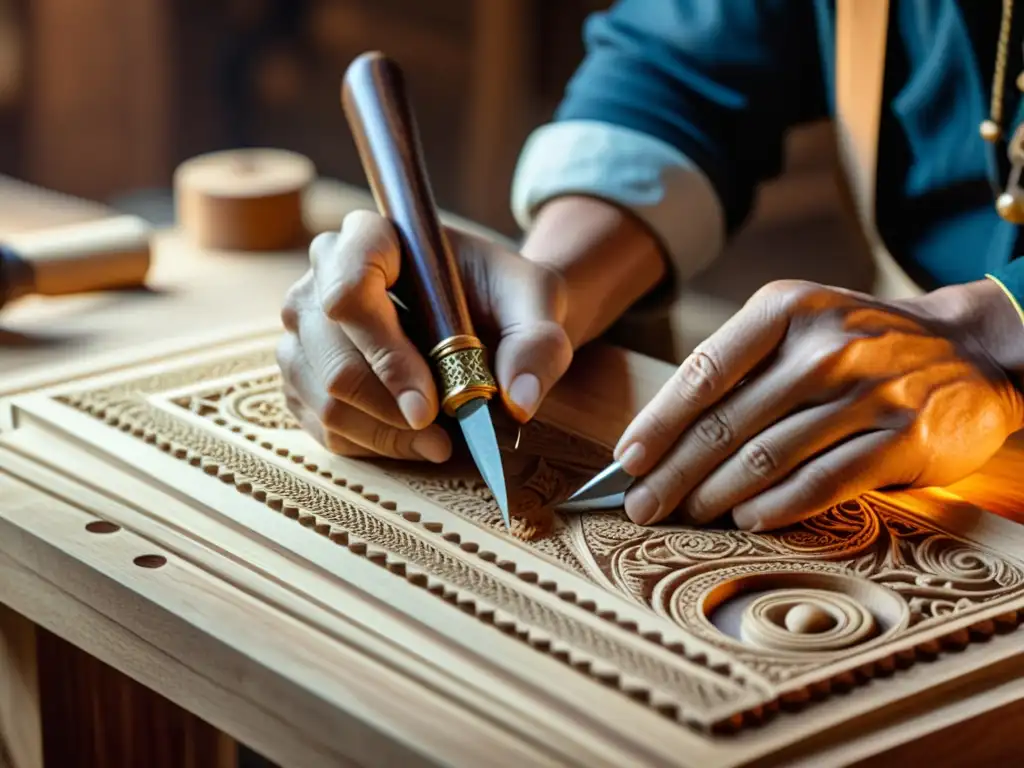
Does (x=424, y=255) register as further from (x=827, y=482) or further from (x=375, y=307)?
(x=827, y=482)

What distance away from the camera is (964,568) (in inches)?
34.6

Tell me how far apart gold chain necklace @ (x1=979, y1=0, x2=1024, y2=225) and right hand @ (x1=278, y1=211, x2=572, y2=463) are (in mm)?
379

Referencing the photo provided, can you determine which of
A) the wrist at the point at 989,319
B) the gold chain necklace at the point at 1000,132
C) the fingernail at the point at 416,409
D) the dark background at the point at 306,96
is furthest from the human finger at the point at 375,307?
the dark background at the point at 306,96

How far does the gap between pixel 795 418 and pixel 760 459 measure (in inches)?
1.4

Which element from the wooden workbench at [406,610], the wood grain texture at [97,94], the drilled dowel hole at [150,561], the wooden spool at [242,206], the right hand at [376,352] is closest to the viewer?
the wooden workbench at [406,610]

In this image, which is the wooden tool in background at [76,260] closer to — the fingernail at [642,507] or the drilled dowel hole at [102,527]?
the drilled dowel hole at [102,527]

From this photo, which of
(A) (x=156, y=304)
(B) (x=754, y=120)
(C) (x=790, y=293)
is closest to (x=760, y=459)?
(C) (x=790, y=293)

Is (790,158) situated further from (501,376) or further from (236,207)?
(501,376)

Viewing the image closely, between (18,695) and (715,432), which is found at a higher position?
(715,432)

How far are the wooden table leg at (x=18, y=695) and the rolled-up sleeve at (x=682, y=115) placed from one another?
0.58 meters

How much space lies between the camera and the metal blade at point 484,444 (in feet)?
3.10

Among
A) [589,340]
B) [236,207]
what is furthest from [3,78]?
[589,340]

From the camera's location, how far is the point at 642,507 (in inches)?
36.7

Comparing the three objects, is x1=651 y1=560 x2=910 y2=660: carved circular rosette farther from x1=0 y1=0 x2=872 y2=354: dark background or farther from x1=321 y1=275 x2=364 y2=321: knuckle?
x1=0 y1=0 x2=872 y2=354: dark background
